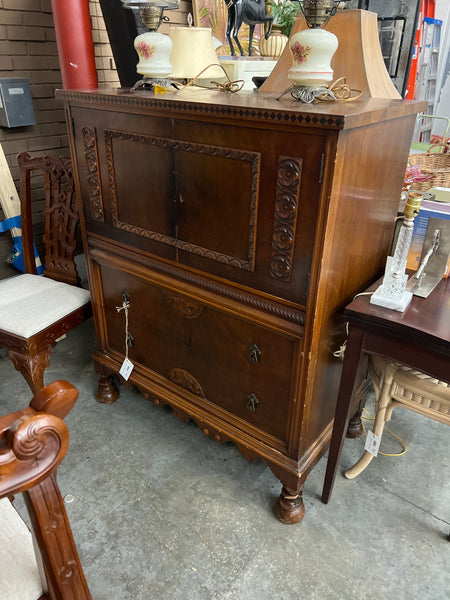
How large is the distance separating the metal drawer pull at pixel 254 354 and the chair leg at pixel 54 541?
2.71ft

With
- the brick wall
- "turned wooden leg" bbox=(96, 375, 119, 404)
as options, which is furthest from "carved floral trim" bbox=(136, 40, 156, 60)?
"turned wooden leg" bbox=(96, 375, 119, 404)

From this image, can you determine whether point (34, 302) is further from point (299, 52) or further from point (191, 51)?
point (299, 52)

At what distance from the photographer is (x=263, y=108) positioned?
1.13m

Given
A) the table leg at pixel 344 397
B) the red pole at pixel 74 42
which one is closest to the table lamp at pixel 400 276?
the table leg at pixel 344 397

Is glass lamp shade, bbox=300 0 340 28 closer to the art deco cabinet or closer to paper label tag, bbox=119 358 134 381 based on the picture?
the art deco cabinet

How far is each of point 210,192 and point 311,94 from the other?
0.40m

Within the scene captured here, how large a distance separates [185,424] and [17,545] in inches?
46.7

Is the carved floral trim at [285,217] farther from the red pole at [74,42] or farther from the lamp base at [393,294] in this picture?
the red pole at [74,42]

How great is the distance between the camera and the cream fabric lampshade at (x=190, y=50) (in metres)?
1.81

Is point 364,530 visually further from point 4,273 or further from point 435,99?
point 435,99

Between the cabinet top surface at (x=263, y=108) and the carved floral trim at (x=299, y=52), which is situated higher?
the carved floral trim at (x=299, y=52)

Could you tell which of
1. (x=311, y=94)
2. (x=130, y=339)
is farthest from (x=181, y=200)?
(x=130, y=339)

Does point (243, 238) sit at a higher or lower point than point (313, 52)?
lower

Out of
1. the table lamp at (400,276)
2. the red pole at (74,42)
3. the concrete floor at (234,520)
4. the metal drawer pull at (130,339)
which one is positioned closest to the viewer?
the table lamp at (400,276)
